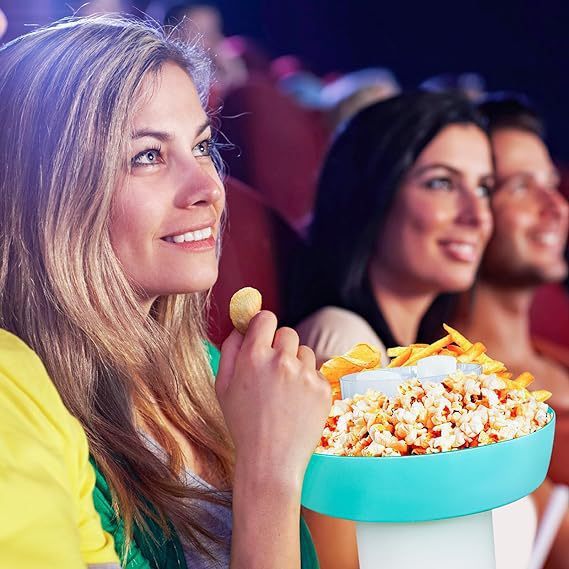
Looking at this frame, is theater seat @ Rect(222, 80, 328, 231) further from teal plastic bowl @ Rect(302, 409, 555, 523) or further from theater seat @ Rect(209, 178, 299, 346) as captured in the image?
teal plastic bowl @ Rect(302, 409, 555, 523)

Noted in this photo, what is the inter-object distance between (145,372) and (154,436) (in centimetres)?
7

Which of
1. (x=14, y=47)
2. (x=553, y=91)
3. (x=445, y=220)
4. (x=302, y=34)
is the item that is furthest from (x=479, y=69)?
(x=14, y=47)

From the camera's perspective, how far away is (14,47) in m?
0.91

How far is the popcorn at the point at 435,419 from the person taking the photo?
2.40 feet

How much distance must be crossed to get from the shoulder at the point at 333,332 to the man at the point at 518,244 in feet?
2.10

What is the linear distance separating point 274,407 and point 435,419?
0.13 metres

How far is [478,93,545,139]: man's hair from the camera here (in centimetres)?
218

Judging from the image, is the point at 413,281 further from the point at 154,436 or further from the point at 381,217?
the point at 154,436

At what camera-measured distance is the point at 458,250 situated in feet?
5.87

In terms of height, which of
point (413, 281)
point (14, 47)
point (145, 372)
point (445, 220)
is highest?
point (14, 47)

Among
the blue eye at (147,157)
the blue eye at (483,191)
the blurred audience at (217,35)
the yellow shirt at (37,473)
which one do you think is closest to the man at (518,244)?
the blue eye at (483,191)

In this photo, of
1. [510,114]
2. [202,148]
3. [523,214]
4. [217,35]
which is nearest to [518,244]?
[523,214]

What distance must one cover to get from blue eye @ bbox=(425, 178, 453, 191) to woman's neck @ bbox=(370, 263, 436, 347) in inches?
7.6

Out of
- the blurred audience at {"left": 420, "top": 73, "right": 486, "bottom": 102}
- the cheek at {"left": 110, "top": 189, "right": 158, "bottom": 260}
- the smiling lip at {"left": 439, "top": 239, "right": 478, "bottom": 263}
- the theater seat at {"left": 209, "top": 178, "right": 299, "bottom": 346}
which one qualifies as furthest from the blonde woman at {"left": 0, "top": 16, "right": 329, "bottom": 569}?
the blurred audience at {"left": 420, "top": 73, "right": 486, "bottom": 102}
